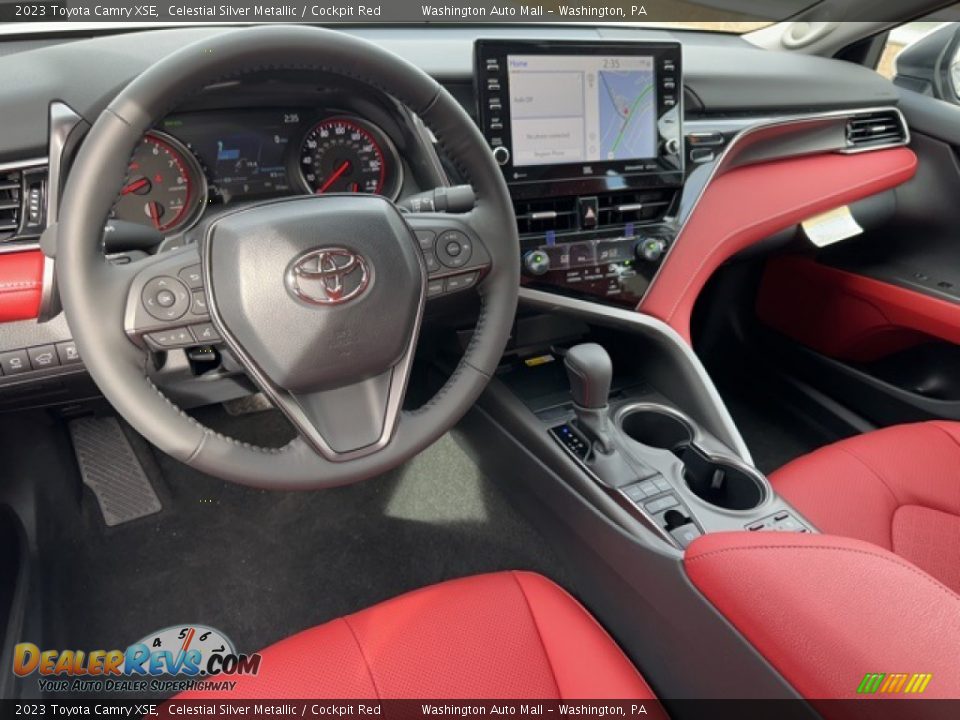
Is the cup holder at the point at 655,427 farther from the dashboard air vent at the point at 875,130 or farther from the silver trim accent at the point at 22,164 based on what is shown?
the silver trim accent at the point at 22,164

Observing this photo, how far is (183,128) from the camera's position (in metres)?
1.05

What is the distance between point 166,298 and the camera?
0.79 meters

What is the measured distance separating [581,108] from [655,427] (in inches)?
25.3

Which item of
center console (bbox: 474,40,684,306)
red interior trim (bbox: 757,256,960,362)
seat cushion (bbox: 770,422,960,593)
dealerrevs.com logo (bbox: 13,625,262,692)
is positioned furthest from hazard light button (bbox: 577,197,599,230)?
dealerrevs.com logo (bbox: 13,625,262,692)

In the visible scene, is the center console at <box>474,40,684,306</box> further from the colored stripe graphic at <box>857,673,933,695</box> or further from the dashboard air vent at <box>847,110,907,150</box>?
the colored stripe graphic at <box>857,673,933,695</box>

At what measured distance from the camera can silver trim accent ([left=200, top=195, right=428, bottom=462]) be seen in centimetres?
81

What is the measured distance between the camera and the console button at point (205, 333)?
808 mm

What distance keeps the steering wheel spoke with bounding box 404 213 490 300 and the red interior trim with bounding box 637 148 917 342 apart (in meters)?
0.58

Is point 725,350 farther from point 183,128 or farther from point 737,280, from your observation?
point 183,128

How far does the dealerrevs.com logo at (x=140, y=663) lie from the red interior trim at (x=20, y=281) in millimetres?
722

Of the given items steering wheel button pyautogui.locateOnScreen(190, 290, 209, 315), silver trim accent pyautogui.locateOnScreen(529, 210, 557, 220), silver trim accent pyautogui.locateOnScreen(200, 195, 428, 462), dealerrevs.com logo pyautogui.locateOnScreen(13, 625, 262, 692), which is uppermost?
silver trim accent pyautogui.locateOnScreen(529, 210, 557, 220)

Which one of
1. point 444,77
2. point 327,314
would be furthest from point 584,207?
point 327,314

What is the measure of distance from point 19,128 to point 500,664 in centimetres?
96

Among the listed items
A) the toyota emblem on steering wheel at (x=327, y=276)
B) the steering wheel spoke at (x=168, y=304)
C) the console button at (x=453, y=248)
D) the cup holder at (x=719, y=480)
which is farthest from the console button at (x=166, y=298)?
the cup holder at (x=719, y=480)
